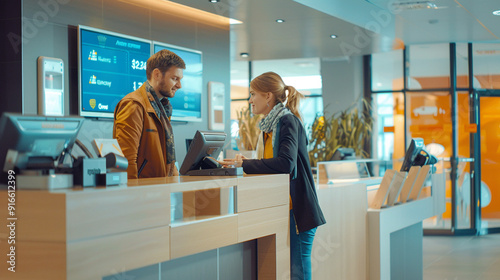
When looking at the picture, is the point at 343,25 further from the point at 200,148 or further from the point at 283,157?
the point at 200,148

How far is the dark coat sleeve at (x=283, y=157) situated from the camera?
2857mm

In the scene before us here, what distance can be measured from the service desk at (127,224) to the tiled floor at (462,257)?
13.0 feet

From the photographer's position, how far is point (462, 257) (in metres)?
7.16

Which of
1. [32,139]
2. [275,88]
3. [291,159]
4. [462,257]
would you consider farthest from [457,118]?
[32,139]

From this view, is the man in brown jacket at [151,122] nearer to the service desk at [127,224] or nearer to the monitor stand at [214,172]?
the monitor stand at [214,172]

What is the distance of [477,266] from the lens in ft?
21.7

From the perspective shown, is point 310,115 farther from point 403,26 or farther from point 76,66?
point 76,66

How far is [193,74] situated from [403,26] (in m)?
3.21

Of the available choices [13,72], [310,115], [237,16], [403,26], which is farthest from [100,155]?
[310,115]

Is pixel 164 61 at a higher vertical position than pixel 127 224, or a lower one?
higher

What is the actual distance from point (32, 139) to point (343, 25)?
5133 millimetres

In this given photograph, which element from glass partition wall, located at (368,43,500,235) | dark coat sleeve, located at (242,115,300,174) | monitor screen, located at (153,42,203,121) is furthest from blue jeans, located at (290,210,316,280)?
glass partition wall, located at (368,43,500,235)

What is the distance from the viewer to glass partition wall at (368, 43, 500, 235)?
9.12 metres

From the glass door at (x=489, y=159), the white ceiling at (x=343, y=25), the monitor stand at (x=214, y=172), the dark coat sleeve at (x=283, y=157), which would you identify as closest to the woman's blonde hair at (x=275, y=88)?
the dark coat sleeve at (x=283, y=157)
